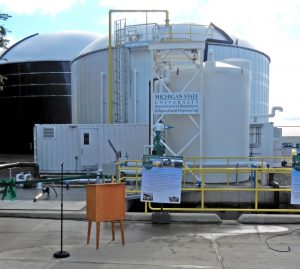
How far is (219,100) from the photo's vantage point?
1470 cm

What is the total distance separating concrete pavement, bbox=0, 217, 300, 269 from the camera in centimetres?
589

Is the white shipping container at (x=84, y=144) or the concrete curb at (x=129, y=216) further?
the white shipping container at (x=84, y=144)

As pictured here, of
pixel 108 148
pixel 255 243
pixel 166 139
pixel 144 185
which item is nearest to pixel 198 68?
pixel 166 139

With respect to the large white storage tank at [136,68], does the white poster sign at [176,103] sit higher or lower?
lower

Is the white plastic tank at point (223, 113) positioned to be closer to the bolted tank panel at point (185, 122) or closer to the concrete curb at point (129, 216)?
the bolted tank panel at point (185, 122)

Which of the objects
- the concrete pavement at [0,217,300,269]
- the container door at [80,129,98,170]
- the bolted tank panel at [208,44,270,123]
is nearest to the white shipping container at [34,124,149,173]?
the container door at [80,129,98,170]

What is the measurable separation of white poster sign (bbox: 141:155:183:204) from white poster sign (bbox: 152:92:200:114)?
6.13 metres

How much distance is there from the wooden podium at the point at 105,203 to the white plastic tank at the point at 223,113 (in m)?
7.68

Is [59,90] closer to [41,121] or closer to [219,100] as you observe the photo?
[41,121]

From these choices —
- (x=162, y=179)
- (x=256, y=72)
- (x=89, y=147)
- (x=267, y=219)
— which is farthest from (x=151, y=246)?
(x=256, y=72)

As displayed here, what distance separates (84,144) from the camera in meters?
18.0

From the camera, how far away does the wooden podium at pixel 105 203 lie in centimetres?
690

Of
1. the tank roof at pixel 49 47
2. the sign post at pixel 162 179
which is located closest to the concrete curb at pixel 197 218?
the sign post at pixel 162 179

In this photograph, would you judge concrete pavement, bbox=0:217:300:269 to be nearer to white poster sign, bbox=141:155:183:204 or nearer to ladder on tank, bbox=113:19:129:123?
white poster sign, bbox=141:155:183:204
